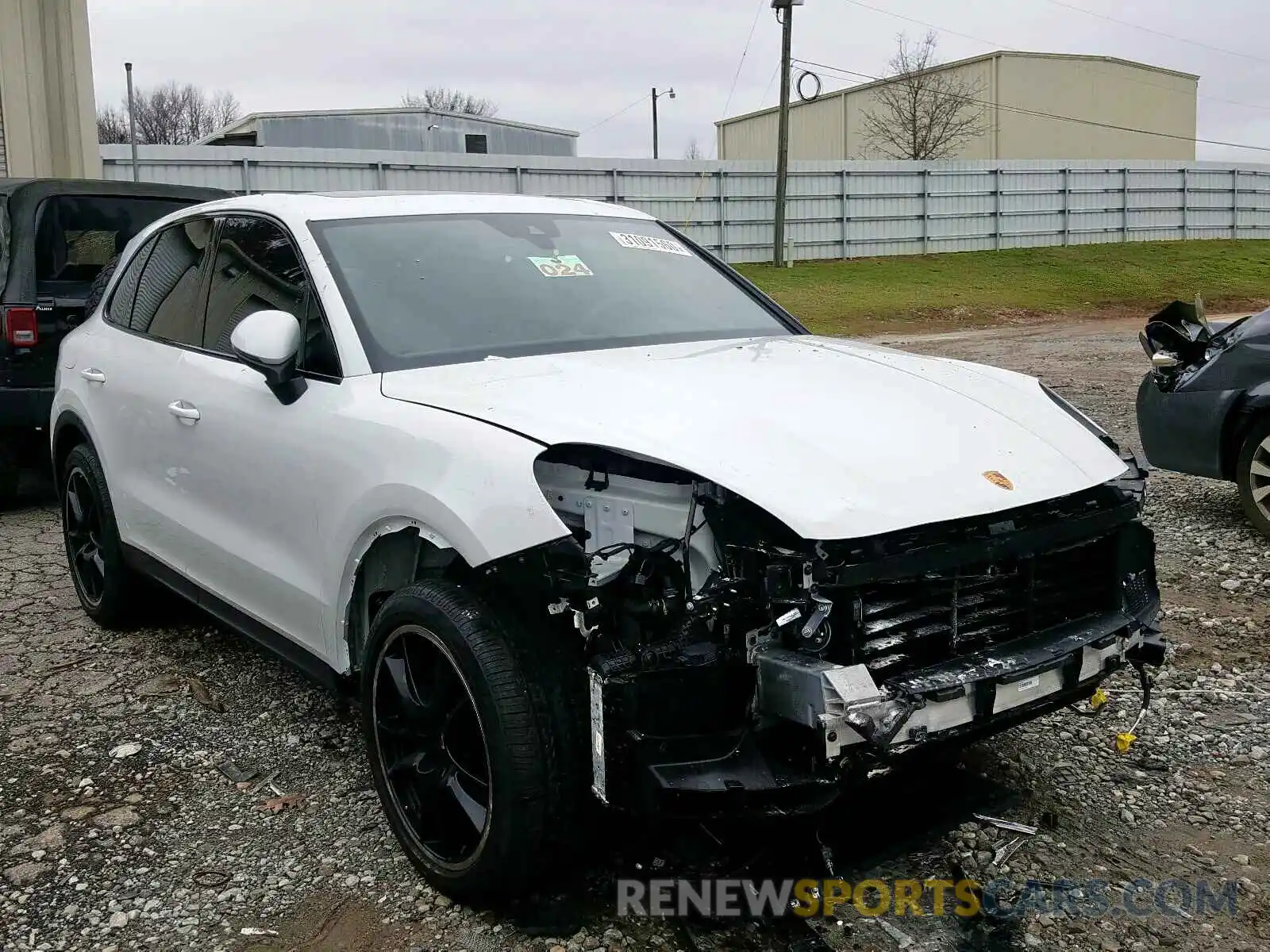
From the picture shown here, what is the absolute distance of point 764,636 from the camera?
2.55 m

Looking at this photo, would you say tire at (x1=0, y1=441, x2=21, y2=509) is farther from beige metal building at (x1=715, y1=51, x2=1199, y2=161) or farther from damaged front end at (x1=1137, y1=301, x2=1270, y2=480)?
beige metal building at (x1=715, y1=51, x2=1199, y2=161)

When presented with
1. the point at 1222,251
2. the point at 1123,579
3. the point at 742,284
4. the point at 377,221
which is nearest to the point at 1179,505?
the point at 742,284

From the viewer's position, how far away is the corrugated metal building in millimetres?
31938

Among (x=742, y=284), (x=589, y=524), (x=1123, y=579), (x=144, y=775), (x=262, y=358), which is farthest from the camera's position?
(x=742, y=284)

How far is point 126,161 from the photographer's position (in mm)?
20453

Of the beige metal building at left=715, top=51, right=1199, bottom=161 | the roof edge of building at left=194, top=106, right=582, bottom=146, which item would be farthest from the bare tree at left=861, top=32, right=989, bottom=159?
the roof edge of building at left=194, top=106, right=582, bottom=146

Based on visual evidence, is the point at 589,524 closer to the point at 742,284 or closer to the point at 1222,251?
the point at 742,284

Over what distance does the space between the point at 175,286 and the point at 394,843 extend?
2.39 meters

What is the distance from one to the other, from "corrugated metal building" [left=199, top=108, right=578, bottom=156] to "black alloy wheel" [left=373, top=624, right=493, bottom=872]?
30621 millimetres

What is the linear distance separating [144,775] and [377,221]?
6.11ft

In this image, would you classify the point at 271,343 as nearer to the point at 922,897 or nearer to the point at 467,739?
the point at 467,739

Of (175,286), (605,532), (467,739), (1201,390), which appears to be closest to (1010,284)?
(1201,390)

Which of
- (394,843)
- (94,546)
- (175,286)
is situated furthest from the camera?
(94,546)

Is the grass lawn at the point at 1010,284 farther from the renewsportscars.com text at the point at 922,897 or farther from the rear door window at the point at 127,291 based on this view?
the renewsportscars.com text at the point at 922,897
